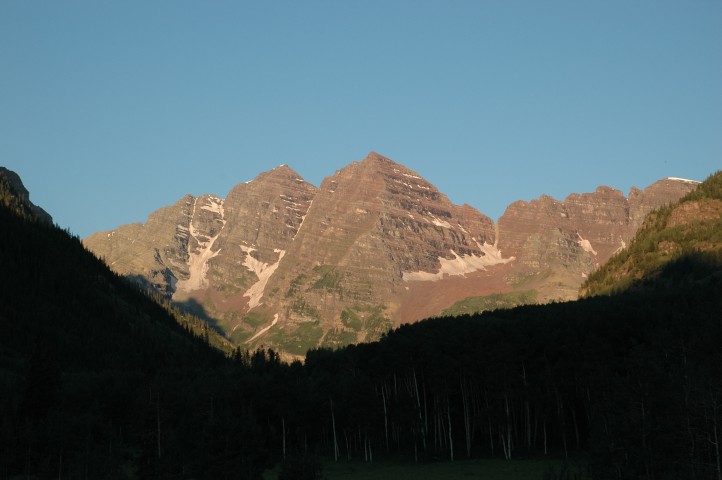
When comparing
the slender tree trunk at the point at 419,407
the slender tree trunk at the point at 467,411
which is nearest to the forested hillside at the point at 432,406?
the slender tree trunk at the point at 467,411

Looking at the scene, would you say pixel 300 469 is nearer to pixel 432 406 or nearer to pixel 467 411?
pixel 467 411

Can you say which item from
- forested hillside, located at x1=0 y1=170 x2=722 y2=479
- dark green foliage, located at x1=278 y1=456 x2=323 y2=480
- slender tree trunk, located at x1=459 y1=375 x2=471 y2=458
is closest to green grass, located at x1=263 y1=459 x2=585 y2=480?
forested hillside, located at x1=0 y1=170 x2=722 y2=479

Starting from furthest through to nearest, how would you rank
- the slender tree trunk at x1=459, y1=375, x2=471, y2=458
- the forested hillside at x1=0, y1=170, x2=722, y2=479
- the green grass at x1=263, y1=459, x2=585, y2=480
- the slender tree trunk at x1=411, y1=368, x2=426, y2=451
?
the slender tree trunk at x1=411, y1=368, x2=426, y2=451 < the slender tree trunk at x1=459, y1=375, x2=471, y2=458 < the green grass at x1=263, y1=459, x2=585, y2=480 < the forested hillside at x1=0, y1=170, x2=722, y2=479

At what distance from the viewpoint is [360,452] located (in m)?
164

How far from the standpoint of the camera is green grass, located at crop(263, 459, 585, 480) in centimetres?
11769

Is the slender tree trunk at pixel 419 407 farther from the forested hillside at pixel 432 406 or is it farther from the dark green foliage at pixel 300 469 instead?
the dark green foliage at pixel 300 469

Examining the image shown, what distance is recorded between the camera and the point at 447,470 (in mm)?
128500

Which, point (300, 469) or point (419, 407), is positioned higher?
point (419, 407)

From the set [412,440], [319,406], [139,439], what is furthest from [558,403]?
[139,439]

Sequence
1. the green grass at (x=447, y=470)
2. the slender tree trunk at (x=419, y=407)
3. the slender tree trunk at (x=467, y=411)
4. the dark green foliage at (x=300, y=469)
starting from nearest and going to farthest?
the dark green foliage at (x=300, y=469) → the green grass at (x=447, y=470) → the slender tree trunk at (x=467, y=411) → the slender tree trunk at (x=419, y=407)

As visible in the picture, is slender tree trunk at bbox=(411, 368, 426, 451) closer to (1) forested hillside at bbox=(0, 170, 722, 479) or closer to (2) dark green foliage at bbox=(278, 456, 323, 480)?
(1) forested hillside at bbox=(0, 170, 722, 479)

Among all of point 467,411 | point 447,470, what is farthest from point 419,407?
point 447,470

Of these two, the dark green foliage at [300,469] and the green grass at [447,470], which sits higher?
the dark green foliage at [300,469]

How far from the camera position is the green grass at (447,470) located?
117688 mm
